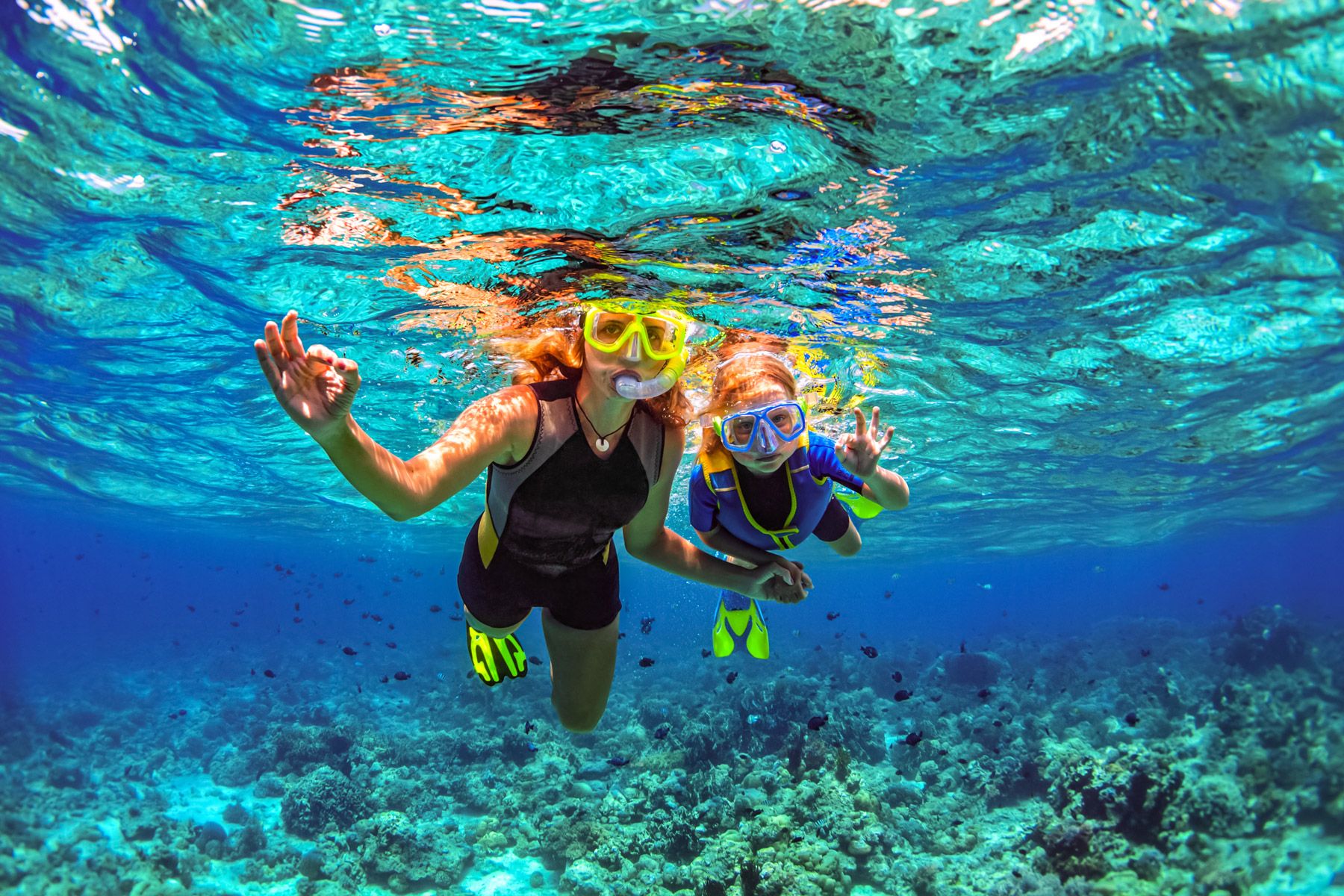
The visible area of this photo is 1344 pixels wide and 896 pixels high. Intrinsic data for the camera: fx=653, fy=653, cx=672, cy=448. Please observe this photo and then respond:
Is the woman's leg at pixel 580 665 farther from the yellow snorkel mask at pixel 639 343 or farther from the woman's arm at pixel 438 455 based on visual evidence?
the yellow snorkel mask at pixel 639 343

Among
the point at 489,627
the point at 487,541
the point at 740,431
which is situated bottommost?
the point at 489,627

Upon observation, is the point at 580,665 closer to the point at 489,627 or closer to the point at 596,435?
the point at 489,627

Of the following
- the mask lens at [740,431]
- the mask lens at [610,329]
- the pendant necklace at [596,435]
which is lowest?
the mask lens at [740,431]

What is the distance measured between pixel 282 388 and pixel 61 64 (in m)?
6.59


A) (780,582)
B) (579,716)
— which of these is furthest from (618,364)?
(579,716)

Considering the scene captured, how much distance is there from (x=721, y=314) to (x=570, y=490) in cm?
695

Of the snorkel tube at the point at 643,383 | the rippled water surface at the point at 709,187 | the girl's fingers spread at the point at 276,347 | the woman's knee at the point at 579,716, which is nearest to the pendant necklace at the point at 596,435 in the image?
the snorkel tube at the point at 643,383

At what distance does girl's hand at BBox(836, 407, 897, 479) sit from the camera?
5332mm

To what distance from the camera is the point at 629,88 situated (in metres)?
5.98

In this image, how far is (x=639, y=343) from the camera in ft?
14.7

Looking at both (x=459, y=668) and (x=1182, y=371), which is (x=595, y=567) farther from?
(x=459, y=668)

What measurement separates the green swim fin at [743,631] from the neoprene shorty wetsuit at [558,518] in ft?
8.00

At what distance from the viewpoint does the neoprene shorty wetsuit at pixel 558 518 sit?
15.1 ft

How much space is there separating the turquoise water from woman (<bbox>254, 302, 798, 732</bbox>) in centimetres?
290
